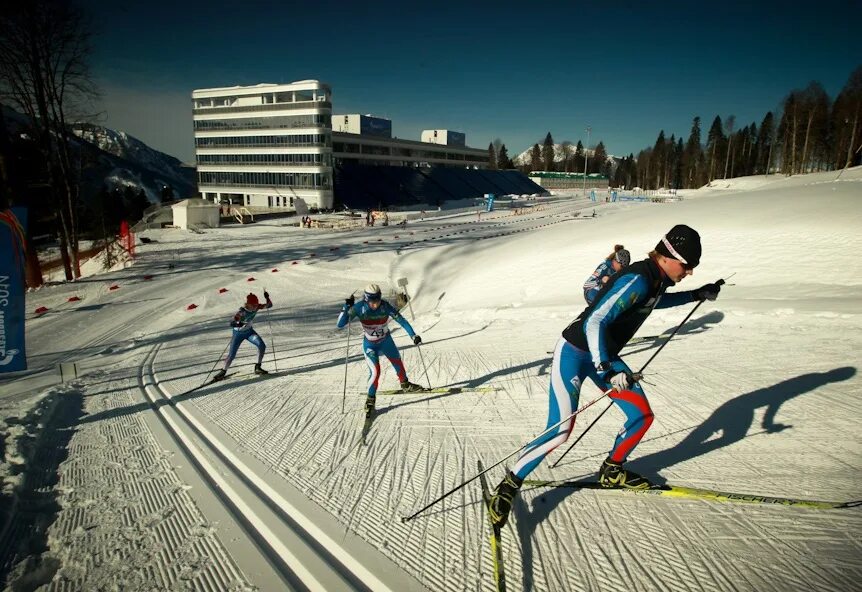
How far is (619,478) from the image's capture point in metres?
3.43

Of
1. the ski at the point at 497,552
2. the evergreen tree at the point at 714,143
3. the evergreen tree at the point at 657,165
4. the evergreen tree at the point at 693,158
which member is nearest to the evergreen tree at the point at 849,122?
the evergreen tree at the point at 714,143

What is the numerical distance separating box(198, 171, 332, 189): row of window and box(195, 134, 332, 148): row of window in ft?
12.1

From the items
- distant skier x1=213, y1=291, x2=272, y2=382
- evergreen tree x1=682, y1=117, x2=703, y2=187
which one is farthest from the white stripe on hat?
evergreen tree x1=682, y1=117, x2=703, y2=187

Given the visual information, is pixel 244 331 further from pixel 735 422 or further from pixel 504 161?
pixel 504 161

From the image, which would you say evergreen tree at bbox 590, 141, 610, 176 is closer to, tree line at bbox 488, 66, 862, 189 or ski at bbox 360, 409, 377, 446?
tree line at bbox 488, 66, 862, 189

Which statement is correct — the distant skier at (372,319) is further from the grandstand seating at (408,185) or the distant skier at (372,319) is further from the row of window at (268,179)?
the row of window at (268,179)

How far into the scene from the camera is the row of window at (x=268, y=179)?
167 feet

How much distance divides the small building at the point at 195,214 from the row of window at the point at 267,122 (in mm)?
22074

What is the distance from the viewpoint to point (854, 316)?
267 inches

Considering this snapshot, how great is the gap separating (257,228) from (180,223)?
18.3ft

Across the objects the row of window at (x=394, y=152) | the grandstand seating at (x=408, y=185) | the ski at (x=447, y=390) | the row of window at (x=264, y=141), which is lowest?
the ski at (x=447, y=390)

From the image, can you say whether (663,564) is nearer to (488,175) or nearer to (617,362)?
(617,362)

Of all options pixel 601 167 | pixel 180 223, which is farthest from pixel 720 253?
pixel 601 167

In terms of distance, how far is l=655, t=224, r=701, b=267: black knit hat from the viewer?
290cm
